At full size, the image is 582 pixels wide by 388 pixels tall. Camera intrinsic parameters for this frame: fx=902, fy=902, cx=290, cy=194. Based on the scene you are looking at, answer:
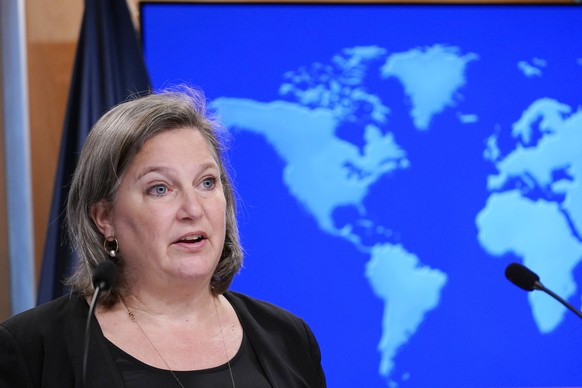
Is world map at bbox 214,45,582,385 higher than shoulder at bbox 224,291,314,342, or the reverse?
world map at bbox 214,45,582,385

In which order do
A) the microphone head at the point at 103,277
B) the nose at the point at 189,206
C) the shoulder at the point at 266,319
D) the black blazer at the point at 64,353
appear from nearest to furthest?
1. the microphone head at the point at 103,277
2. the black blazer at the point at 64,353
3. the nose at the point at 189,206
4. the shoulder at the point at 266,319

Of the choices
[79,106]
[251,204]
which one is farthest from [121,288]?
[251,204]

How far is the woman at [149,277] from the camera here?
1.89 m

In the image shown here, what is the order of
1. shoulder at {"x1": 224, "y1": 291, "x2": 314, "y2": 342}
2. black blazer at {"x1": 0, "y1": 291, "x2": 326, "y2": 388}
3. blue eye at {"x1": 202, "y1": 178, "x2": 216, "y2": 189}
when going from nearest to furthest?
black blazer at {"x1": 0, "y1": 291, "x2": 326, "y2": 388} → blue eye at {"x1": 202, "y1": 178, "x2": 216, "y2": 189} → shoulder at {"x1": 224, "y1": 291, "x2": 314, "y2": 342}

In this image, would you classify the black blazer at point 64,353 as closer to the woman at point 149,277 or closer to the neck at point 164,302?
the woman at point 149,277

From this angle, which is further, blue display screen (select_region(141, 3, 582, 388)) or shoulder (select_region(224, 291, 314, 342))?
blue display screen (select_region(141, 3, 582, 388))

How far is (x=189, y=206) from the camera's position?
195cm

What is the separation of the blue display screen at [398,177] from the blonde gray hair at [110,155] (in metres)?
1.64

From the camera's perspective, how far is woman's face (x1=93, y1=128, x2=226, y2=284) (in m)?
1.96

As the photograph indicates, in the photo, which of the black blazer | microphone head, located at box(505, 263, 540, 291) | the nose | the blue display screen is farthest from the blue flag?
microphone head, located at box(505, 263, 540, 291)

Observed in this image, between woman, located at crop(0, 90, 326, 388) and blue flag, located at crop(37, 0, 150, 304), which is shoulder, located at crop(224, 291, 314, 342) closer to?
woman, located at crop(0, 90, 326, 388)

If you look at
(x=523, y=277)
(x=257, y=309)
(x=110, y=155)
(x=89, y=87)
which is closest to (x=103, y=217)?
(x=110, y=155)

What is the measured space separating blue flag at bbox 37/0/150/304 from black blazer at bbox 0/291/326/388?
122 centimetres

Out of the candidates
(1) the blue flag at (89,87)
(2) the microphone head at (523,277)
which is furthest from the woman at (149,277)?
(1) the blue flag at (89,87)
